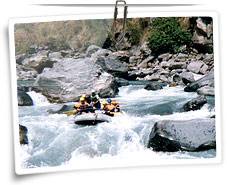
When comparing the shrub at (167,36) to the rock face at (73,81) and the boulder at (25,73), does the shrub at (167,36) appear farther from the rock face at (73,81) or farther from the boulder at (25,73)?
the boulder at (25,73)

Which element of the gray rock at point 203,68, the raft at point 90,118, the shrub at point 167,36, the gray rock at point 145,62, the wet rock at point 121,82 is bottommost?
the raft at point 90,118

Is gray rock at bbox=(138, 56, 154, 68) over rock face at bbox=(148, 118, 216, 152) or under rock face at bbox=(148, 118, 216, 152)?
over

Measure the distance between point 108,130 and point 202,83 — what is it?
17 centimetres

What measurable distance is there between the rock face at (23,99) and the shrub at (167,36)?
8.5 inches

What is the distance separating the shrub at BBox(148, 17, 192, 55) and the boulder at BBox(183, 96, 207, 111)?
0.09 m

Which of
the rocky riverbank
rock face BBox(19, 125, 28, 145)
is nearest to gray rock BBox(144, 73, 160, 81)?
the rocky riverbank

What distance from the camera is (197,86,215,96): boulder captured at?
845 millimetres

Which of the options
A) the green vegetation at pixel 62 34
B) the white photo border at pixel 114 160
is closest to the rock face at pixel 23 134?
the white photo border at pixel 114 160

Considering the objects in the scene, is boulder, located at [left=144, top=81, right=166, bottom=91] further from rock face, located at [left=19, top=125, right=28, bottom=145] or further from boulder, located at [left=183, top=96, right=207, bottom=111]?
rock face, located at [left=19, top=125, right=28, bottom=145]

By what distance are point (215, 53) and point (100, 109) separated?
0.21 metres

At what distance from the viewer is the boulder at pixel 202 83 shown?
0.85 meters

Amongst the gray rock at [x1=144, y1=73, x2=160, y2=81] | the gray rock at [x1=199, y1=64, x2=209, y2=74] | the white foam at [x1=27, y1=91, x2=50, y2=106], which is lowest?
the white foam at [x1=27, y1=91, x2=50, y2=106]

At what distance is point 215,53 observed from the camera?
0.85m
